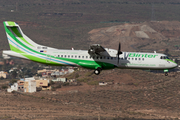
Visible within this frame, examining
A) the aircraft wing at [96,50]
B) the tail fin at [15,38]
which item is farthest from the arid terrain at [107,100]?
the aircraft wing at [96,50]

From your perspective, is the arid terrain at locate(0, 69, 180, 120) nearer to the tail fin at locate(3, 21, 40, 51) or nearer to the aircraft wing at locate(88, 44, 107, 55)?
the tail fin at locate(3, 21, 40, 51)

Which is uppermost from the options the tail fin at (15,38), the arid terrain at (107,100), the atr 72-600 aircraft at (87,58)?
the tail fin at (15,38)

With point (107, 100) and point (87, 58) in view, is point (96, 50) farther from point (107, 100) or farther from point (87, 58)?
point (107, 100)

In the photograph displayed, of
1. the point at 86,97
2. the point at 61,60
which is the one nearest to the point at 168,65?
the point at 61,60

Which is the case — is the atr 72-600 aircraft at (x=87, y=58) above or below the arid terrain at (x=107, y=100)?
above

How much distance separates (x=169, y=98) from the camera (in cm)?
9694

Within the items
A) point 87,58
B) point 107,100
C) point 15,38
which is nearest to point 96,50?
point 87,58

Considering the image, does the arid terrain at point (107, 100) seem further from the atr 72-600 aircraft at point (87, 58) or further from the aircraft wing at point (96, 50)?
the aircraft wing at point (96, 50)

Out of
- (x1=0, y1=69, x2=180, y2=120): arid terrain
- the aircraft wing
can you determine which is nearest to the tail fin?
the aircraft wing

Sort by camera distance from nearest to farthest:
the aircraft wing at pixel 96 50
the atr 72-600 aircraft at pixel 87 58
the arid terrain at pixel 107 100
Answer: the aircraft wing at pixel 96 50, the atr 72-600 aircraft at pixel 87 58, the arid terrain at pixel 107 100

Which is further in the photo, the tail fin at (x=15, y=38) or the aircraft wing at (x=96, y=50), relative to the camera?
the tail fin at (x=15, y=38)

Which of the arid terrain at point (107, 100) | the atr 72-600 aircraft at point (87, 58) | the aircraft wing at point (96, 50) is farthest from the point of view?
the arid terrain at point (107, 100)

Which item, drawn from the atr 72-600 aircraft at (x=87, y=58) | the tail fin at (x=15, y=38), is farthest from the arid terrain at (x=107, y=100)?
the tail fin at (x=15, y=38)

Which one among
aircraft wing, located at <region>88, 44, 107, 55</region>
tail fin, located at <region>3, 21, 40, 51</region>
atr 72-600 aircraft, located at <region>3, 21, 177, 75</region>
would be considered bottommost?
atr 72-600 aircraft, located at <region>3, 21, 177, 75</region>
